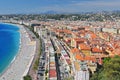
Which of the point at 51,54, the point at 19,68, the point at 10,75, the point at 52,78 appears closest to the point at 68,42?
the point at 51,54

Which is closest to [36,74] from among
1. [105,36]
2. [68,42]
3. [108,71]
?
[108,71]

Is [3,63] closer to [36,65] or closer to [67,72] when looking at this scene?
[36,65]

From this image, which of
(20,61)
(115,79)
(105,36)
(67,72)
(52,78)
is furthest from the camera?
(105,36)

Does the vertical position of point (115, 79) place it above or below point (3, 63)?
above

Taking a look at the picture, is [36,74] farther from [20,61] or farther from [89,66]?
[20,61]

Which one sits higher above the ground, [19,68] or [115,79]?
[115,79]

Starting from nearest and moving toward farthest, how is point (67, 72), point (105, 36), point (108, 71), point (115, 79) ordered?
1. point (115, 79)
2. point (108, 71)
3. point (67, 72)
4. point (105, 36)

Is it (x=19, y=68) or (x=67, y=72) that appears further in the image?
(x=19, y=68)

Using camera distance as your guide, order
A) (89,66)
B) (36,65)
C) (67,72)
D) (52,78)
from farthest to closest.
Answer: (36,65), (67,72), (89,66), (52,78)

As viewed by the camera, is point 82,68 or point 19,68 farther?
point 19,68
